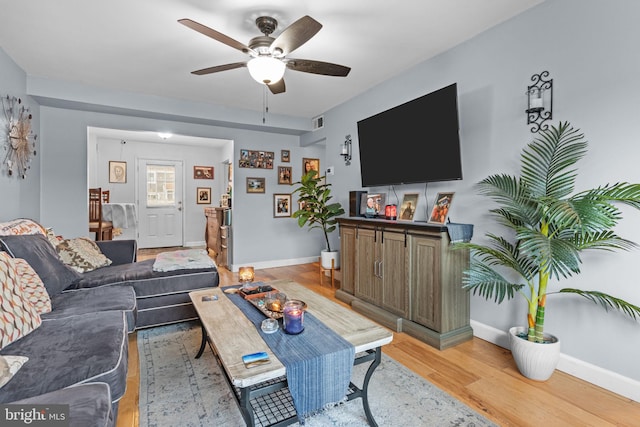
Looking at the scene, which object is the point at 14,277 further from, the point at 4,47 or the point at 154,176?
the point at 154,176

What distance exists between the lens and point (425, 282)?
8.73ft

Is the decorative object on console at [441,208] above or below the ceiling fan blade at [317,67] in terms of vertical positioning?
below

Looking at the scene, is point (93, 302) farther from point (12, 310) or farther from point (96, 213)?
point (96, 213)

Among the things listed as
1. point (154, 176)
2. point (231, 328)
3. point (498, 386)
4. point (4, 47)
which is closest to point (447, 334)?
point (498, 386)

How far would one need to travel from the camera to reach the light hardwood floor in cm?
168

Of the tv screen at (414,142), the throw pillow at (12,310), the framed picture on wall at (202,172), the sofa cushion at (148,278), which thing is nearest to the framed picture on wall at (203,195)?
the framed picture on wall at (202,172)

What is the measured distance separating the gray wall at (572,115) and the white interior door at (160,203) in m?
6.30

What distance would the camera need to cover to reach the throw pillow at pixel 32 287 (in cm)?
183

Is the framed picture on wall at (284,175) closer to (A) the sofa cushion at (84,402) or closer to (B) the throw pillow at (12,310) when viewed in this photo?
(B) the throw pillow at (12,310)

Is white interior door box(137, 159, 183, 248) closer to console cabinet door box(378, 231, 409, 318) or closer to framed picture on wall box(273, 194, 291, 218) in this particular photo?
framed picture on wall box(273, 194, 291, 218)

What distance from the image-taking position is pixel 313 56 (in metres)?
3.05

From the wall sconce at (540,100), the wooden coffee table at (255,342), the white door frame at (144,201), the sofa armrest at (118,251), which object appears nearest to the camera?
the wooden coffee table at (255,342)

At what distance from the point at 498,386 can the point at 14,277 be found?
2.87 metres

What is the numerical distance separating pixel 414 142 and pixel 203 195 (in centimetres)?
607
